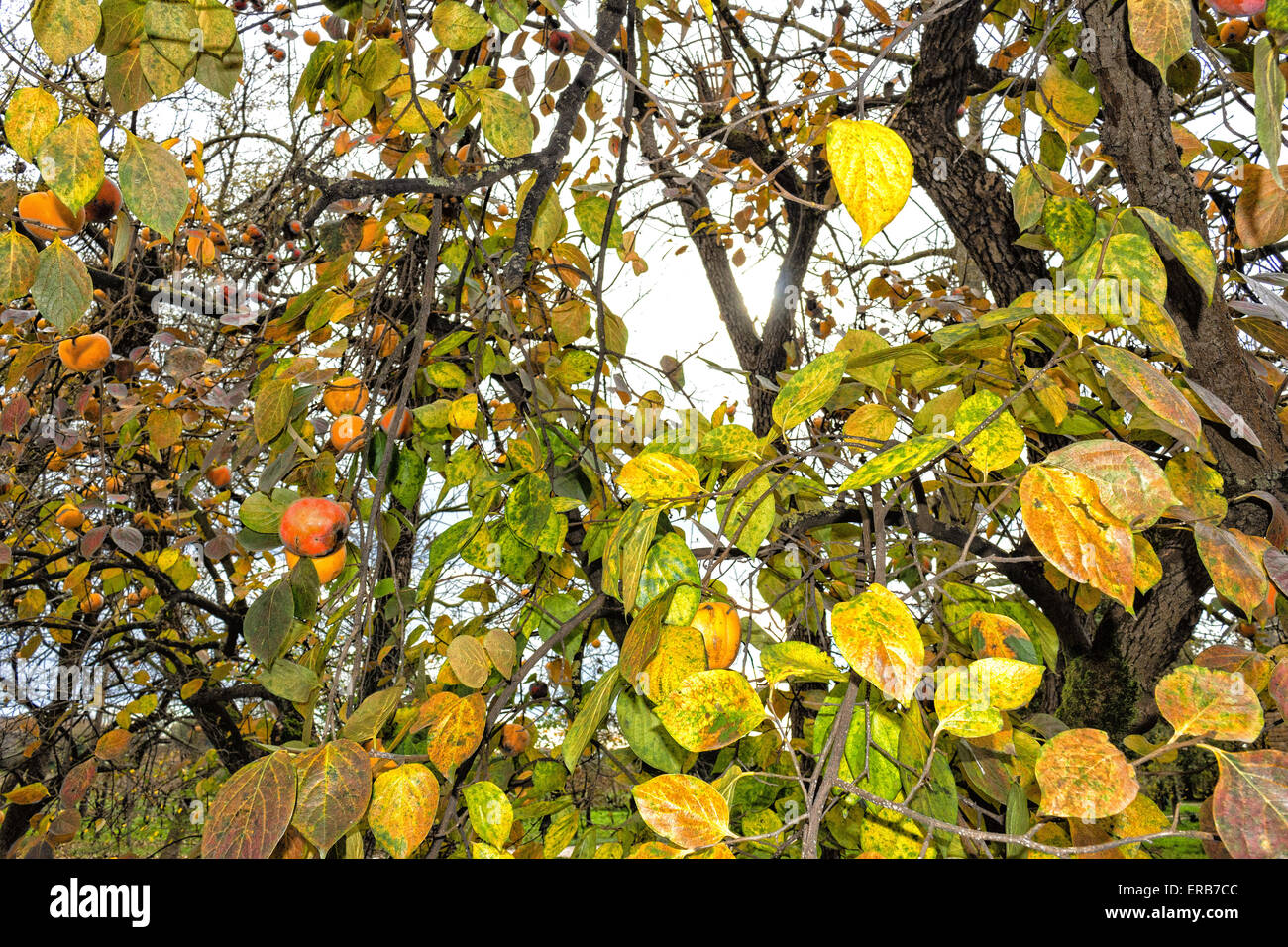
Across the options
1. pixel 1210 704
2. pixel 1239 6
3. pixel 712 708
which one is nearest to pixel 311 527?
pixel 712 708

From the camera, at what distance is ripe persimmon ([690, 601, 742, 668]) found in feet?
1.95

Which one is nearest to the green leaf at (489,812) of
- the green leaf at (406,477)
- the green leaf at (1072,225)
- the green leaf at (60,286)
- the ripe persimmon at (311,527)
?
the ripe persimmon at (311,527)

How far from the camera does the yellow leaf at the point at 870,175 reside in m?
0.36

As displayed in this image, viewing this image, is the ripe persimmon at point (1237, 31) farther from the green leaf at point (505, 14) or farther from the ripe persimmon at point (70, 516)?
the ripe persimmon at point (70, 516)

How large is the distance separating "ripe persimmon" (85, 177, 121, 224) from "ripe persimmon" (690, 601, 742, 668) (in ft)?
2.86

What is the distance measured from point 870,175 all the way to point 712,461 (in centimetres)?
45

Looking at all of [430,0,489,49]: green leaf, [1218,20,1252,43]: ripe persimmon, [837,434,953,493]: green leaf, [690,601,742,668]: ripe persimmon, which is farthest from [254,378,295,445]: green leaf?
[1218,20,1252,43]: ripe persimmon

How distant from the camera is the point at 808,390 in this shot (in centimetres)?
49

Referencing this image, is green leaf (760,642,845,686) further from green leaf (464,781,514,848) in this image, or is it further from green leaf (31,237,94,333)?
green leaf (31,237,94,333)

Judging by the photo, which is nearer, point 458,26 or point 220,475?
point 458,26

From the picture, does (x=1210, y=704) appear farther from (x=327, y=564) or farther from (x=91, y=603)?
(x=91, y=603)

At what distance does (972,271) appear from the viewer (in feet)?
8.30
